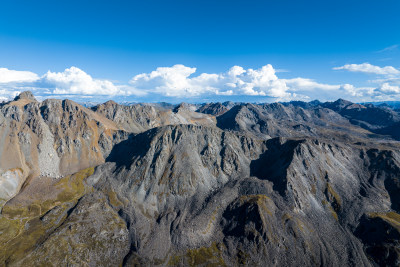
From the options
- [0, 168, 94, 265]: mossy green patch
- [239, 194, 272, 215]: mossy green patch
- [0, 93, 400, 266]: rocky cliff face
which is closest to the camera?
[0, 168, 94, 265]: mossy green patch

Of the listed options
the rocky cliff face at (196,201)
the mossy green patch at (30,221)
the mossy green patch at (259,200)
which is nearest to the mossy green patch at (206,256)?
the rocky cliff face at (196,201)

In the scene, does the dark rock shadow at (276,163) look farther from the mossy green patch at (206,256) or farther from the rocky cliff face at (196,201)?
the mossy green patch at (206,256)

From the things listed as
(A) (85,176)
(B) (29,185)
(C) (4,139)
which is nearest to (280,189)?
(A) (85,176)

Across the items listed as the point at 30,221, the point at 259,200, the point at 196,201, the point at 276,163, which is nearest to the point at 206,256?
the point at 196,201

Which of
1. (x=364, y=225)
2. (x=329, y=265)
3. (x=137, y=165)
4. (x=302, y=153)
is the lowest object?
(x=329, y=265)

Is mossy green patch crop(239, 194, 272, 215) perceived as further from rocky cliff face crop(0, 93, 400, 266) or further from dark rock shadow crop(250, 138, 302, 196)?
dark rock shadow crop(250, 138, 302, 196)

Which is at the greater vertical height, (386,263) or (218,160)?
(218,160)

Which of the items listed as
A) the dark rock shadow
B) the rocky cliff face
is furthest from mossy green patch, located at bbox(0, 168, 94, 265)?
the dark rock shadow

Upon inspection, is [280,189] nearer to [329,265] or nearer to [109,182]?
[329,265]
